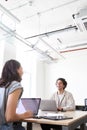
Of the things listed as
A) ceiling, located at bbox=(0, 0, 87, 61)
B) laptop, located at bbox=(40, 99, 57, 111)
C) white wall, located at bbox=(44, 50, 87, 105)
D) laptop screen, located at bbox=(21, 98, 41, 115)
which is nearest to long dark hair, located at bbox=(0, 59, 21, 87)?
laptop screen, located at bbox=(21, 98, 41, 115)

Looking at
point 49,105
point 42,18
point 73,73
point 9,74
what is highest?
point 42,18

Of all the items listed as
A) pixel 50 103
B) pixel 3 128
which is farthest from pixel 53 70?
pixel 3 128

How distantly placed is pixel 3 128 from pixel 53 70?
4903 mm

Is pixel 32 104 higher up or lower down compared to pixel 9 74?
lower down

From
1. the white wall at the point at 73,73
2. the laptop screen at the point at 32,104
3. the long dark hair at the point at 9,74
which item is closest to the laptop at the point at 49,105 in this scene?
the laptop screen at the point at 32,104

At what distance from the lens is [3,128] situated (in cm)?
141

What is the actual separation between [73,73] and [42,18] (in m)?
2.60

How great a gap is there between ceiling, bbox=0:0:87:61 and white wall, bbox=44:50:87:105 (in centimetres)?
95

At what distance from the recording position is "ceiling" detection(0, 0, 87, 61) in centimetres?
327

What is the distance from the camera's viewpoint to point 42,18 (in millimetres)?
3908

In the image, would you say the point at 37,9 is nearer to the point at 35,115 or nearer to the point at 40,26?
the point at 40,26

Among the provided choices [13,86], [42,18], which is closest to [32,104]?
[13,86]

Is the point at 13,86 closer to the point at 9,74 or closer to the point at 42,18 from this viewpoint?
the point at 9,74

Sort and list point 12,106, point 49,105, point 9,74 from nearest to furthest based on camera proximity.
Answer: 1. point 12,106
2. point 9,74
3. point 49,105
